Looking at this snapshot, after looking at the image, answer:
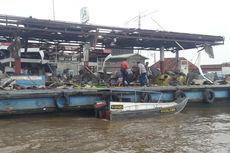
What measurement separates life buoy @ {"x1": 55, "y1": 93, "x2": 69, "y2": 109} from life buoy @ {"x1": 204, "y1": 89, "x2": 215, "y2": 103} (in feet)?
29.0

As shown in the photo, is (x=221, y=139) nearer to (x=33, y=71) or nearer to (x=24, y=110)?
(x=24, y=110)

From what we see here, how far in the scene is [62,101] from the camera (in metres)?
16.2

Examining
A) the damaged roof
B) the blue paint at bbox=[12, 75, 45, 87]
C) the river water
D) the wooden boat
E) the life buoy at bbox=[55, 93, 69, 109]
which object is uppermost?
the damaged roof

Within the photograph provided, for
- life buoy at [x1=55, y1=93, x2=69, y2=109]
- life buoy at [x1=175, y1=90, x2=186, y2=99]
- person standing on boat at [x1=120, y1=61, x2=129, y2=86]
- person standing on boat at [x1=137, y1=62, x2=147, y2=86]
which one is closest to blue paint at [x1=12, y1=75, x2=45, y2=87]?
life buoy at [x1=55, y1=93, x2=69, y2=109]

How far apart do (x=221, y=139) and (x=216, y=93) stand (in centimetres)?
1083

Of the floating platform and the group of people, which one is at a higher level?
the group of people

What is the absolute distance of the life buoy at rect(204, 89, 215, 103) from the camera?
20.9m

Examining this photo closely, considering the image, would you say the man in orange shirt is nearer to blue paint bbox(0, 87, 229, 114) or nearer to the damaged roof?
blue paint bbox(0, 87, 229, 114)

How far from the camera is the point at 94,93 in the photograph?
667 inches

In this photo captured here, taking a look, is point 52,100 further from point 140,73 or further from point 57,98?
point 140,73

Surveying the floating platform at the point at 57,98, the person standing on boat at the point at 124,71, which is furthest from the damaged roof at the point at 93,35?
the floating platform at the point at 57,98

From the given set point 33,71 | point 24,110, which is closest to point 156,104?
point 24,110

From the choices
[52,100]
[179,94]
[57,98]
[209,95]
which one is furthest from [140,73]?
[52,100]

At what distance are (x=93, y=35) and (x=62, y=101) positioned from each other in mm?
7157
